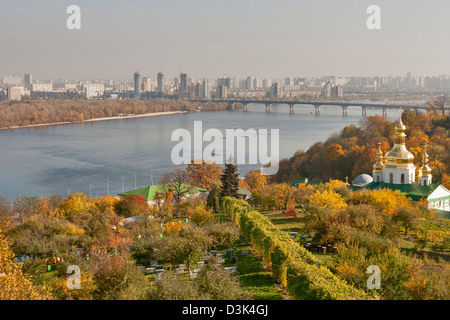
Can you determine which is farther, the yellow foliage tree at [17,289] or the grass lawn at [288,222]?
the grass lawn at [288,222]

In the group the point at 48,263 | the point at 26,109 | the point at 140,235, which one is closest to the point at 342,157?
the point at 140,235

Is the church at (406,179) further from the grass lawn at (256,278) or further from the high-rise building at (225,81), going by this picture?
the high-rise building at (225,81)

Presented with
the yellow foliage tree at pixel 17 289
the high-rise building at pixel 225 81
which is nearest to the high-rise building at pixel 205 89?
the high-rise building at pixel 225 81

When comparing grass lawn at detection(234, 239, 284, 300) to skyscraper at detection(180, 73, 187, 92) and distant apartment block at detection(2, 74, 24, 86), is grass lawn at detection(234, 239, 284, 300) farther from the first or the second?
distant apartment block at detection(2, 74, 24, 86)

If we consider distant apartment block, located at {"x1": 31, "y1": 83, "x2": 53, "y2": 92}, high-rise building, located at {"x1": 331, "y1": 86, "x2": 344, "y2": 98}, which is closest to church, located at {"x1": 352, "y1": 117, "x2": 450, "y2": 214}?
high-rise building, located at {"x1": 331, "y1": 86, "x2": 344, "y2": 98}

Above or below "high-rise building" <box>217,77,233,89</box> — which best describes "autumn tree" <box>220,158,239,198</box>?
below

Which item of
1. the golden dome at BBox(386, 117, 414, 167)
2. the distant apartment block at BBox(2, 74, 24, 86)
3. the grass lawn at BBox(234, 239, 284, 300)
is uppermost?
the distant apartment block at BBox(2, 74, 24, 86)

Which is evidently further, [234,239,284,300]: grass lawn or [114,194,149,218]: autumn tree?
[114,194,149,218]: autumn tree
